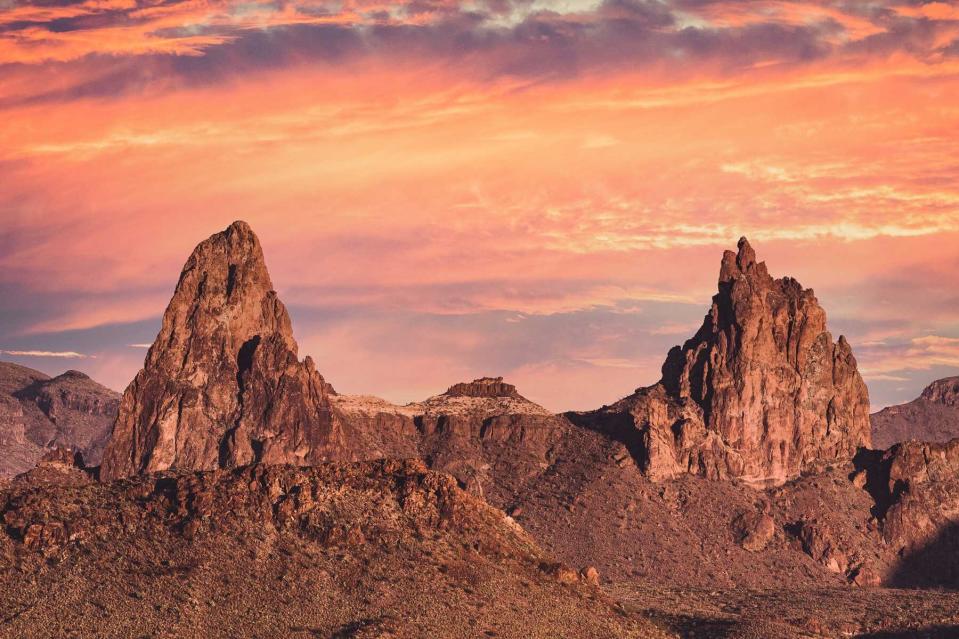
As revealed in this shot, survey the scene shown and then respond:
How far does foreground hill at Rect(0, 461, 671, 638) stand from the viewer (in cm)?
10500

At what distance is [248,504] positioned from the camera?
117 metres

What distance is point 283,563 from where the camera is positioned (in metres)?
112

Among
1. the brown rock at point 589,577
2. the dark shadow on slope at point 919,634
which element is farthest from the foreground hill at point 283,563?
the dark shadow on slope at point 919,634

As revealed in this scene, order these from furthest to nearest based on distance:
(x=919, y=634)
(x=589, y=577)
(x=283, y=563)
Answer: (x=919, y=634)
(x=589, y=577)
(x=283, y=563)

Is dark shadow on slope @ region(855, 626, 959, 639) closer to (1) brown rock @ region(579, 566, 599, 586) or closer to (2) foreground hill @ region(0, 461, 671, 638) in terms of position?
(1) brown rock @ region(579, 566, 599, 586)

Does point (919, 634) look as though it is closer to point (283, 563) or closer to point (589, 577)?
point (589, 577)

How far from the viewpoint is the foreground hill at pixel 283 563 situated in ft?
344

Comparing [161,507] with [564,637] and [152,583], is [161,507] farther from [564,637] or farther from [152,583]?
[564,637]

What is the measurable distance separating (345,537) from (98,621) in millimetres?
20923

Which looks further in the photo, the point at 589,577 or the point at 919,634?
the point at 919,634

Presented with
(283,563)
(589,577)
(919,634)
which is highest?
(283,563)

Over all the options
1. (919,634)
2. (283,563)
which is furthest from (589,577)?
(919,634)

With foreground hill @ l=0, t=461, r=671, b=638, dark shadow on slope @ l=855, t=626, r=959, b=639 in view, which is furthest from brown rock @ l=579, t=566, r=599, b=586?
dark shadow on slope @ l=855, t=626, r=959, b=639

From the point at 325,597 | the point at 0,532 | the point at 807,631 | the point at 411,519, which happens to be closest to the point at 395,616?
the point at 325,597
